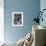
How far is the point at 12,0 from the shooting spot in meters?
5.30

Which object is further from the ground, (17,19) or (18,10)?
(18,10)

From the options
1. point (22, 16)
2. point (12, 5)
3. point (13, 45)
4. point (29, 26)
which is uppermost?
point (12, 5)

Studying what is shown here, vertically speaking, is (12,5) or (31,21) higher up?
(12,5)

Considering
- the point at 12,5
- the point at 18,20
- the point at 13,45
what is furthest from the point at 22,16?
the point at 13,45

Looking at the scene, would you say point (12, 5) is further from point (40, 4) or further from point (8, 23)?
point (40, 4)

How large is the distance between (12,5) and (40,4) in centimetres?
112

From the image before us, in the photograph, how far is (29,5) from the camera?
5.37m

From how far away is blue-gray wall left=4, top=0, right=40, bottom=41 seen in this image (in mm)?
5328

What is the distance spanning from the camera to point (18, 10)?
17.6ft

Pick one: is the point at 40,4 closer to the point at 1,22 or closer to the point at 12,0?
the point at 12,0

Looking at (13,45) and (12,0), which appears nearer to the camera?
(13,45)

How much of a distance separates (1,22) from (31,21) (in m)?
1.21

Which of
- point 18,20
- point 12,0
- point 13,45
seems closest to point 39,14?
point 18,20

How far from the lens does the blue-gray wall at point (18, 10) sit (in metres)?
5.33
